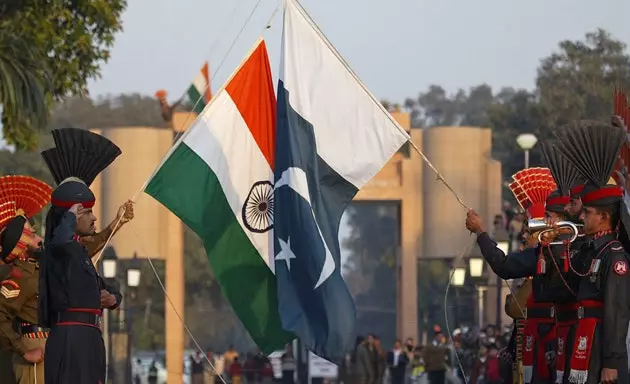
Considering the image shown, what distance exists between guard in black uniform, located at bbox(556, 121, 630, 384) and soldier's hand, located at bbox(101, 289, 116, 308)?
3.32m

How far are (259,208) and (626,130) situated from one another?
3.20 metres

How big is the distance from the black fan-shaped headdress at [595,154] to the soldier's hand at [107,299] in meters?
3.49

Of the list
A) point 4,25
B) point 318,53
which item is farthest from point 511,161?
point 318,53

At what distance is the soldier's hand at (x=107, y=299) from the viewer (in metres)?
12.1

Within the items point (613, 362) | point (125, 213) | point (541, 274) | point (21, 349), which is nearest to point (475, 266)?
point (21, 349)

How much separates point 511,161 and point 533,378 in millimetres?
63096

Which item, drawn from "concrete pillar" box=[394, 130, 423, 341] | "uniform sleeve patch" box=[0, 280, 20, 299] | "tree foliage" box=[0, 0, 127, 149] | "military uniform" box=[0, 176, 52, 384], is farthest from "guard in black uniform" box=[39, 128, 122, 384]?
"concrete pillar" box=[394, 130, 423, 341]

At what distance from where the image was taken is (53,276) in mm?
11727

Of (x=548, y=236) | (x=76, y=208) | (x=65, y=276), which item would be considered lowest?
(x=65, y=276)

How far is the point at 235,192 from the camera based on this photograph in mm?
14055

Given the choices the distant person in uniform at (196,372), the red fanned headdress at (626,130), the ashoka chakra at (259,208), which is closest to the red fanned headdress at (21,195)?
the ashoka chakra at (259,208)

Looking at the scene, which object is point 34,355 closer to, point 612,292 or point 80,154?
point 80,154

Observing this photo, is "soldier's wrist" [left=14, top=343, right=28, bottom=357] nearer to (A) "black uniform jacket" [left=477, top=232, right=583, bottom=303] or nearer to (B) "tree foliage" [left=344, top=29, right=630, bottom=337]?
(A) "black uniform jacket" [left=477, top=232, right=583, bottom=303]

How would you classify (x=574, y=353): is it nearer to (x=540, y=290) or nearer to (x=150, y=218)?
(x=540, y=290)
